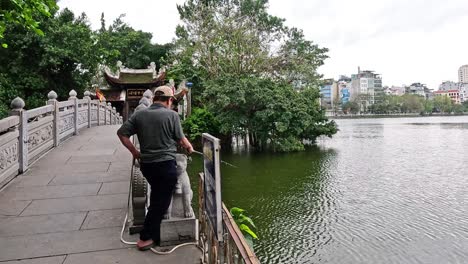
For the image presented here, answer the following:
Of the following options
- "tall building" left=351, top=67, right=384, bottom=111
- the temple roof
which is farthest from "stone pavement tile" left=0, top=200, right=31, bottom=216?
"tall building" left=351, top=67, right=384, bottom=111

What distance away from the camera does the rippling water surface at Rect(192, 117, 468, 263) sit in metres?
6.83

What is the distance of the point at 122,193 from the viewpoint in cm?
499

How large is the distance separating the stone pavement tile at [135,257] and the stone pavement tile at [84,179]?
2627 mm

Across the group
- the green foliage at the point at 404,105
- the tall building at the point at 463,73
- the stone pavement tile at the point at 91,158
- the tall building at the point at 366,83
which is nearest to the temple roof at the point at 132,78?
the stone pavement tile at the point at 91,158

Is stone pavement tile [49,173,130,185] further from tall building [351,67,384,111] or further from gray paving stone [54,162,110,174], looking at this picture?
tall building [351,67,384,111]

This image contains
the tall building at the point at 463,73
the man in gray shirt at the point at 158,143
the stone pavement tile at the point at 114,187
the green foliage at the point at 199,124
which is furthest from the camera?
the tall building at the point at 463,73

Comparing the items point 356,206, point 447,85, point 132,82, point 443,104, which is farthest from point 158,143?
point 447,85

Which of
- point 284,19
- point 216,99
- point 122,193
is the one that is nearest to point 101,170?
point 122,193

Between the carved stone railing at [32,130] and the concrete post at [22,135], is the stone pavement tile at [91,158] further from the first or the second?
the concrete post at [22,135]

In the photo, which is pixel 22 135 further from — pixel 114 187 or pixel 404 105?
pixel 404 105

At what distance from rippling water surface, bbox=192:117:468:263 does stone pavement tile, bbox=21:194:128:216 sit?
3072mm

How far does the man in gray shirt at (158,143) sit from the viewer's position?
9.61 ft

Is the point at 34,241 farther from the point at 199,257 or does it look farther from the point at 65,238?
the point at 199,257

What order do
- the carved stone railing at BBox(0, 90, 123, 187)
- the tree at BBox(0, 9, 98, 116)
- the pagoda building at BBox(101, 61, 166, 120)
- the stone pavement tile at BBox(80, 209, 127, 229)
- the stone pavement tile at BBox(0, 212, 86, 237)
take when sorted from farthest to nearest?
the pagoda building at BBox(101, 61, 166, 120), the tree at BBox(0, 9, 98, 116), the carved stone railing at BBox(0, 90, 123, 187), the stone pavement tile at BBox(80, 209, 127, 229), the stone pavement tile at BBox(0, 212, 86, 237)
